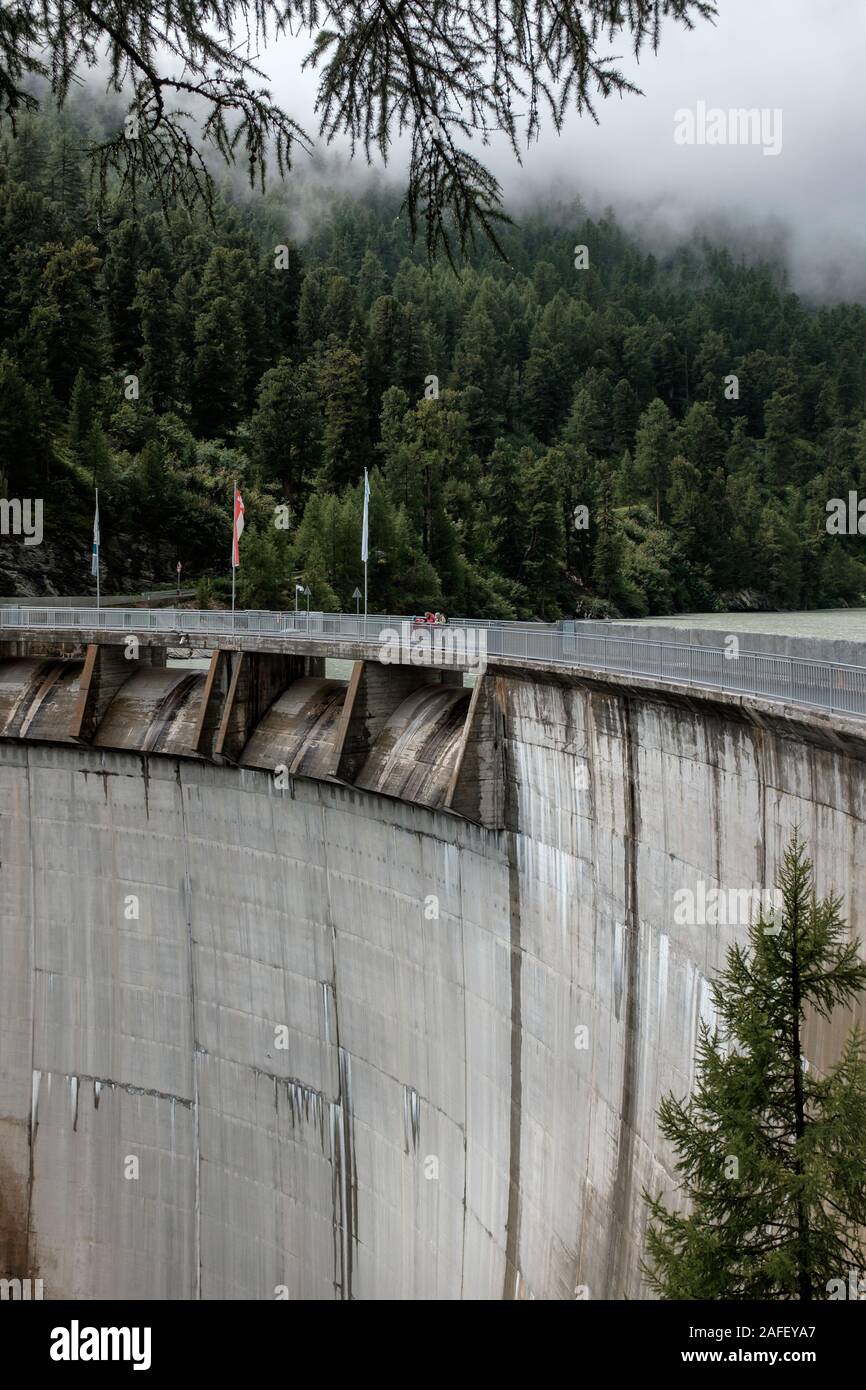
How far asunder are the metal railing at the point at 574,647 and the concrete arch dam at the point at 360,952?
1.18 feet

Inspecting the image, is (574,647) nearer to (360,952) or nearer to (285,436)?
(360,952)

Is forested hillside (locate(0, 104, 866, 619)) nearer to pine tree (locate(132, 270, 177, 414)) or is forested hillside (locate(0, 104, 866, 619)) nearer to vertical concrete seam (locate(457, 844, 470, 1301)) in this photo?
pine tree (locate(132, 270, 177, 414))

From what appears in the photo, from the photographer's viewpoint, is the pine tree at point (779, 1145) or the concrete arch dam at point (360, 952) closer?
the pine tree at point (779, 1145)

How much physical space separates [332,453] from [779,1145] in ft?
248

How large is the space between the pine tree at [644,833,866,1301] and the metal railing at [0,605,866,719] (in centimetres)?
294

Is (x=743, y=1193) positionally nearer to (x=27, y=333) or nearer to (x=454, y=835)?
(x=454, y=835)

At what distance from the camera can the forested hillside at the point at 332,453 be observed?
63.9 metres

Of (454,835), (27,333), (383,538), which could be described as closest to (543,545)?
(383,538)

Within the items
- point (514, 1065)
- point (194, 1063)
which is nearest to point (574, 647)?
point (514, 1065)

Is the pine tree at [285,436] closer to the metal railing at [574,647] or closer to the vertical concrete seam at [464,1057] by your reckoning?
the metal railing at [574,647]

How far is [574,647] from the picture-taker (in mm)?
19625

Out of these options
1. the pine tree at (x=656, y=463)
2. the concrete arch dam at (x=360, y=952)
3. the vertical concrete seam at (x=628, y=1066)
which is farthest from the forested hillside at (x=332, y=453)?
the vertical concrete seam at (x=628, y=1066)

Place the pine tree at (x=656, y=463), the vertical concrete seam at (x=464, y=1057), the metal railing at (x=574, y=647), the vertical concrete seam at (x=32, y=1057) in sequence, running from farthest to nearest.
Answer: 1. the pine tree at (x=656, y=463)
2. the vertical concrete seam at (x=32, y=1057)
3. the vertical concrete seam at (x=464, y=1057)
4. the metal railing at (x=574, y=647)
